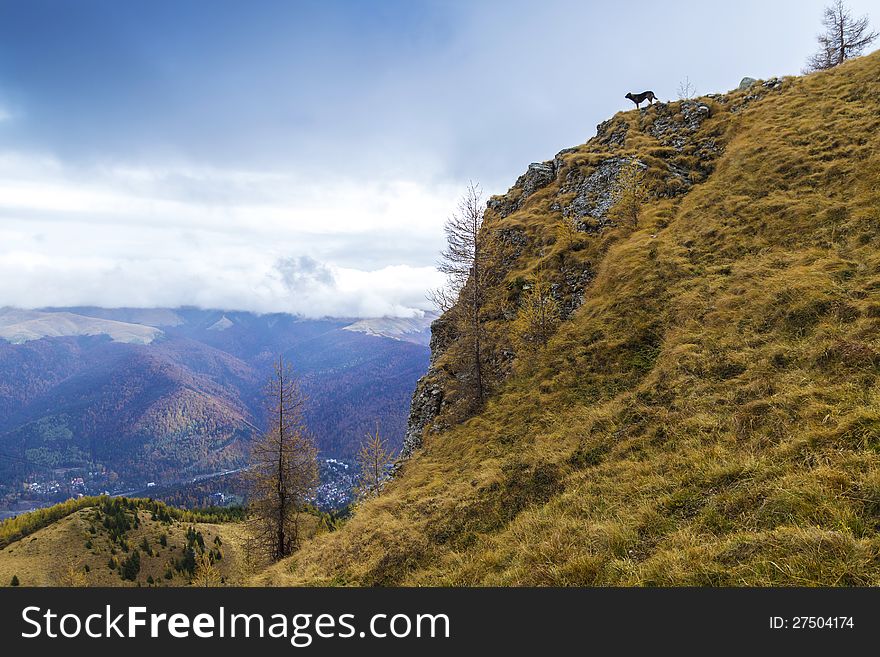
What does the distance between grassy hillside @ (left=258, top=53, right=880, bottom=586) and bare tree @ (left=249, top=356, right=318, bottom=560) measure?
9.29 metres

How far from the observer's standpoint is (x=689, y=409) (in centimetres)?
1089

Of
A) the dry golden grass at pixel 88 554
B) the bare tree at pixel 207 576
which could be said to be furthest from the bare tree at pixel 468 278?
the dry golden grass at pixel 88 554

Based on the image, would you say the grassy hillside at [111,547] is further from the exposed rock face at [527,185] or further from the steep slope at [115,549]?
the exposed rock face at [527,185]

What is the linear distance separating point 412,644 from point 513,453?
967 cm

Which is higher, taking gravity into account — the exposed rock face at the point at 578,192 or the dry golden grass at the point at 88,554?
the exposed rock face at the point at 578,192

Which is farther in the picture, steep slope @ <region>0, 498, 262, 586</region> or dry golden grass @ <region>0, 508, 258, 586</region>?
steep slope @ <region>0, 498, 262, 586</region>

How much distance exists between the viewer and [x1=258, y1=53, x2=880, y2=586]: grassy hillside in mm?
6117

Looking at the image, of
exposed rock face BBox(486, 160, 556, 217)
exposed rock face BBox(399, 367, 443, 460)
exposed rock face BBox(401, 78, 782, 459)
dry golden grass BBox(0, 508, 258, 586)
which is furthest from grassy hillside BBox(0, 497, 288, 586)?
exposed rock face BBox(486, 160, 556, 217)

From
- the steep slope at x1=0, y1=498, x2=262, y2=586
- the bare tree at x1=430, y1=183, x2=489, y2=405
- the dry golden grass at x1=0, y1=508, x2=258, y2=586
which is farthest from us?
the steep slope at x1=0, y1=498, x2=262, y2=586

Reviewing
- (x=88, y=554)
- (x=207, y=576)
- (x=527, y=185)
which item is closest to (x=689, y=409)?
(x=527, y=185)

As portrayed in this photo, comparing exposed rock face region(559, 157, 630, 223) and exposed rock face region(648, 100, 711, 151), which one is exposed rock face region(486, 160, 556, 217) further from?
exposed rock face region(648, 100, 711, 151)

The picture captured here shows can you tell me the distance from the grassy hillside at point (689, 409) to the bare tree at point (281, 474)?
929 cm

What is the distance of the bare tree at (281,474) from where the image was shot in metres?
25.2

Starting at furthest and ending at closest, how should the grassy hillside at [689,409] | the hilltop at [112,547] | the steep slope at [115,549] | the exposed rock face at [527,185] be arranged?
the hilltop at [112,547], the steep slope at [115,549], the exposed rock face at [527,185], the grassy hillside at [689,409]
